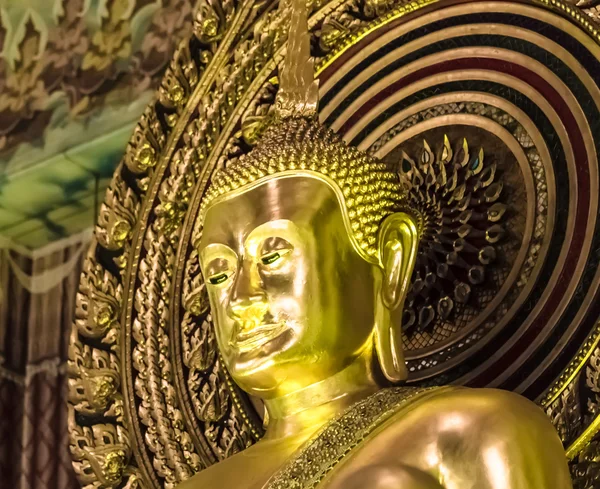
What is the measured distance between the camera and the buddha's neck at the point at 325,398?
1498 millimetres

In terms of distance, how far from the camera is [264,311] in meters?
1.48

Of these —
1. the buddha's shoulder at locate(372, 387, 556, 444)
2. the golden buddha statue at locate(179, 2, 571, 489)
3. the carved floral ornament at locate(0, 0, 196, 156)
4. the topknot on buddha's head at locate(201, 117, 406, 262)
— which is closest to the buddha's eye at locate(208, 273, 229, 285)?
the golden buddha statue at locate(179, 2, 571, 489)

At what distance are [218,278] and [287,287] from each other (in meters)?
0.12

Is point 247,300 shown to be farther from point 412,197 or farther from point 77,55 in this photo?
point 77,55

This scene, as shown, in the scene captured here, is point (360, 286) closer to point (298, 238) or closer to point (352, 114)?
point (298, 238)

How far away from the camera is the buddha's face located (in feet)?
4.82

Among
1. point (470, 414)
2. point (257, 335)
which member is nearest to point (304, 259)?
point (257, 335)

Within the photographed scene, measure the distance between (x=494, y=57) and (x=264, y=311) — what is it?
635 millimetres

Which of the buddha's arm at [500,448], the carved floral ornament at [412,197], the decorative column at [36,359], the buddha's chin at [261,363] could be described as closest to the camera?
the buddha's arm at [500,448]

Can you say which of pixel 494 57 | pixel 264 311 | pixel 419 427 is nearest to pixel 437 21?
pixel 494 57

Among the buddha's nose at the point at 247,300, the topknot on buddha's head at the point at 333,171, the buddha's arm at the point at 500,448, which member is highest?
the topknot on buddha's head at the point at 333,171

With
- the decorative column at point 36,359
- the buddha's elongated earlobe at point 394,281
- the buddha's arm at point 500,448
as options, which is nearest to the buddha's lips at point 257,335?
the buddha's elongated earlobe at point 394,281

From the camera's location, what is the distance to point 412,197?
188cm

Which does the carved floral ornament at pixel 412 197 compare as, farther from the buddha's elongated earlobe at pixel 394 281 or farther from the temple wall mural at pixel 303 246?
the buddha's elongated earlobe at pixel 394 281
